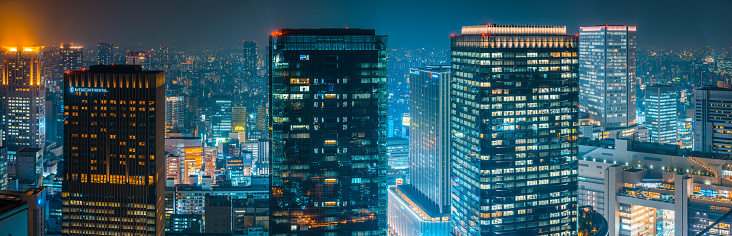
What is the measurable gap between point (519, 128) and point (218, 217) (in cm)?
2241

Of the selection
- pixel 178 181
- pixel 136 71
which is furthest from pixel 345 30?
pixel 178 181

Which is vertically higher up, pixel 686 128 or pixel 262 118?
pixel 262 118

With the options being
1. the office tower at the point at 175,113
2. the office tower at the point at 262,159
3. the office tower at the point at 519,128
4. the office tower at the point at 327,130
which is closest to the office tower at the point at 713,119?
the office tower at the point at 519,128

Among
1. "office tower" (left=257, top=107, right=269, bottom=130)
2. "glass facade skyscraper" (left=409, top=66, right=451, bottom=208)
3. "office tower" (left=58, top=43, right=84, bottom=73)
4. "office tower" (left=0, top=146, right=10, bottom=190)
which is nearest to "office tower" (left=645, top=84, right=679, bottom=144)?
"glass facade skyscraper" (left=409, top=66, right=451, bottom=208)

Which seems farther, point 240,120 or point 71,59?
point 240,120

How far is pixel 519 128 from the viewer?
3819cm

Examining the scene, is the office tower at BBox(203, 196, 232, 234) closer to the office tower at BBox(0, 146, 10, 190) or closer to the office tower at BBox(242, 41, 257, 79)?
the office tower at BBox(0, 146, 10, 190)

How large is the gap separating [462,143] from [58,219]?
80.2 feet

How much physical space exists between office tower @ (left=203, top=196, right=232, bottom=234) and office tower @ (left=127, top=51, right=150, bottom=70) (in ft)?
52.9

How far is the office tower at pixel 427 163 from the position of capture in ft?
164

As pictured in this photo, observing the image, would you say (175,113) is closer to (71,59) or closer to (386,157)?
(71,59)

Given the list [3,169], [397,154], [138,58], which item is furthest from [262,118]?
[3,169]

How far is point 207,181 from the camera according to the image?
60344 millimetres

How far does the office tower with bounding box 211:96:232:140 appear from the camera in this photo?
80312 millimetres
